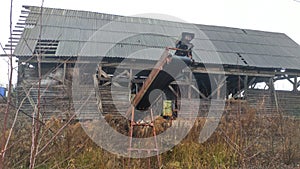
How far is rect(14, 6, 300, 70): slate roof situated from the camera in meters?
10.6

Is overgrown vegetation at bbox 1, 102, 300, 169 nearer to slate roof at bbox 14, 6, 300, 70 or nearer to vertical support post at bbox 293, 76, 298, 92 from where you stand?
slate roof at bbox 14, 6, 300, 70

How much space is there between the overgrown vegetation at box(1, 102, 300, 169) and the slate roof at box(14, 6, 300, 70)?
17.8 feet

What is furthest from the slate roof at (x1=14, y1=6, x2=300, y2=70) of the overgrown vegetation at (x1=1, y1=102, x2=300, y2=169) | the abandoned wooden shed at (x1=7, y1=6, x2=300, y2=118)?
the overgrown vegetation at (x1=1, y1=102, x2=300, y2=169)

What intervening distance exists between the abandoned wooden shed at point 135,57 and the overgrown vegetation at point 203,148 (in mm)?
2913

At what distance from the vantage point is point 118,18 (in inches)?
556

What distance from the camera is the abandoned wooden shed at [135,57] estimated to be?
980 centimetres

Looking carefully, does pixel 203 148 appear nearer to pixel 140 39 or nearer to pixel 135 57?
pixel 135 57

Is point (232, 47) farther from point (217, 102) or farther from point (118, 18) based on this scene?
point (118, 18)

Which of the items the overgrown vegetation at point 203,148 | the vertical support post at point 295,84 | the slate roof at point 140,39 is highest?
the slate roof at point 140,39

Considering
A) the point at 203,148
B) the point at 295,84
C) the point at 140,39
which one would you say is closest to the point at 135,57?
the point at 140,39

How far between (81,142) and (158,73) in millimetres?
2189

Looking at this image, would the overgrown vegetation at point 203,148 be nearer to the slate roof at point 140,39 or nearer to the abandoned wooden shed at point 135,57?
the abandoned wooden shed at point 135,57

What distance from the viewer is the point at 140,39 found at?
40.0 feet

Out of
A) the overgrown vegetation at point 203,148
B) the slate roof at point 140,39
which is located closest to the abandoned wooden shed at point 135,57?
the slate roof at point 140,39
